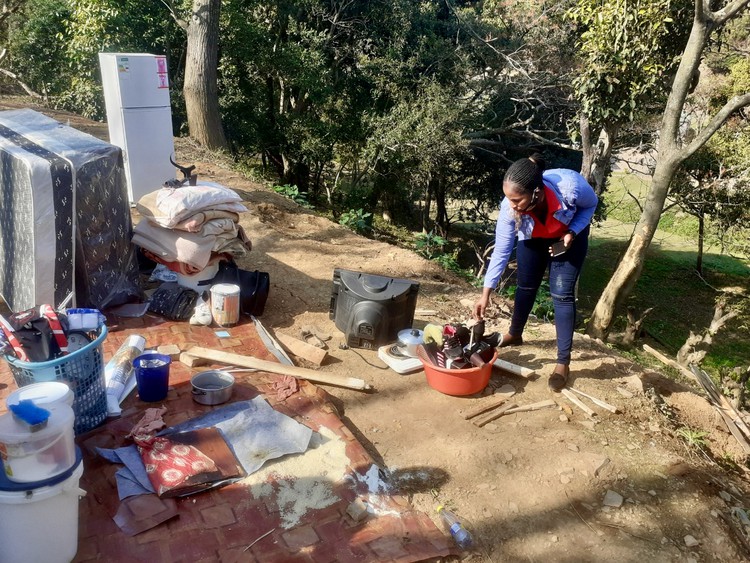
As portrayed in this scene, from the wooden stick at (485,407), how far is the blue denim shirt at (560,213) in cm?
75

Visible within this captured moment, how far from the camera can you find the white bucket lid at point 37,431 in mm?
1921

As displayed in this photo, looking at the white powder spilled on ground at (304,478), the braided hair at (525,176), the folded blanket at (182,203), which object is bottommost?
the white powder spilled on ground at (304,478)

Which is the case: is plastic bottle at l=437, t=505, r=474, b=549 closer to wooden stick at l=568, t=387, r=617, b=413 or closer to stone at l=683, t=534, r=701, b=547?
stone at l=683, t=534, r=701, b=547

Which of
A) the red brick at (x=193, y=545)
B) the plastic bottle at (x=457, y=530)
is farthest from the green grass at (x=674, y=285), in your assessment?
the red brick at (x=193, y=545)

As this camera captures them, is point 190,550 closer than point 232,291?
Yes

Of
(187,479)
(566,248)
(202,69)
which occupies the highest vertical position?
(202,69)

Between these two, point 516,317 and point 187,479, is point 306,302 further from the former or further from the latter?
point 187,479

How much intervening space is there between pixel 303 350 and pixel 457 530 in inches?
74.5

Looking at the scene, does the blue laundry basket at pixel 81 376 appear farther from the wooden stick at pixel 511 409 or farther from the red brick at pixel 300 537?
the wooden stick at pixel 511 409

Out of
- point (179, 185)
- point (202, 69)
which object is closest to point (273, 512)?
point (179, 185)

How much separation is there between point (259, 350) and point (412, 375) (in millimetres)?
1126

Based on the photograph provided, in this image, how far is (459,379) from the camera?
355cm

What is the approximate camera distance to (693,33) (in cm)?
588

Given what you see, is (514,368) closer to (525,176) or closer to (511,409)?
(511,409)
